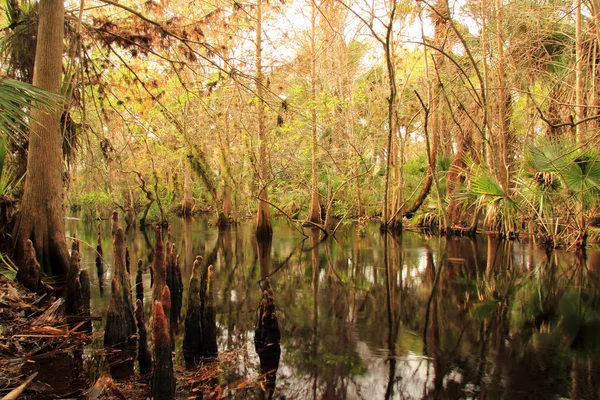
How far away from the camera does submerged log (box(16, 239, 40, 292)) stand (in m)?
6.26

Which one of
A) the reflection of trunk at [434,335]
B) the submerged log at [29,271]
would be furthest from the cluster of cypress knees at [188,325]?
the submerged log at [29,271]

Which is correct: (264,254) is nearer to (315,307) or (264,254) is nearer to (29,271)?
(315,307)

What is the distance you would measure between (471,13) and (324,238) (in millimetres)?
9342

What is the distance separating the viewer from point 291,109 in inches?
333

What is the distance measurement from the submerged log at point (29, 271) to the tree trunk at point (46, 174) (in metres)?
0.74

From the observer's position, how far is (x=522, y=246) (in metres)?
13.2

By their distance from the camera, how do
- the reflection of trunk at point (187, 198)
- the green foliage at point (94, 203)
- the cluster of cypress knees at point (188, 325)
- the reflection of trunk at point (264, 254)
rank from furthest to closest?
1. the reflection of trunk at point (187, 198)
2. the green foliage at point (94, 203)
3. the reflection of trunk at point (264, 254)
4. the cluster of cypress knees at point (188, 325)

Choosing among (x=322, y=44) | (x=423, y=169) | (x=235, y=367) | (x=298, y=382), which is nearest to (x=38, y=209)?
(x=235, y=367)

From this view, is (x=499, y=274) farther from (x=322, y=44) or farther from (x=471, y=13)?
(x=322, y=44)

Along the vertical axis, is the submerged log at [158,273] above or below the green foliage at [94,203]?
below

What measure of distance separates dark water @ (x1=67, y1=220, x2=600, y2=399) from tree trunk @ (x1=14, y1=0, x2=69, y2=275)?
1157 millimetres

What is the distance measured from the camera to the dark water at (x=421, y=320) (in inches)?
172

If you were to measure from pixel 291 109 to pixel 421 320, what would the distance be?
4.52 m

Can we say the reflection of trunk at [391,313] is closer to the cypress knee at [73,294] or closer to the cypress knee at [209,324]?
the cypress knee at [209,324]
